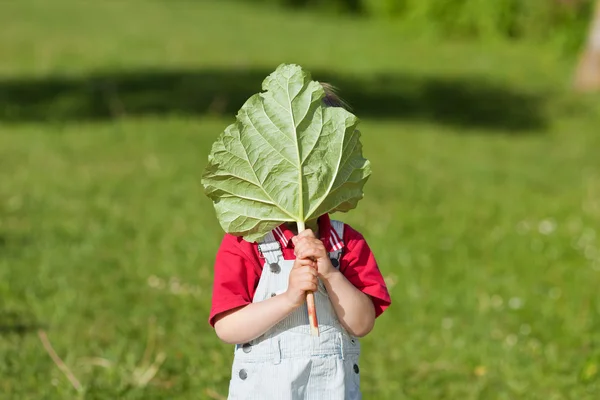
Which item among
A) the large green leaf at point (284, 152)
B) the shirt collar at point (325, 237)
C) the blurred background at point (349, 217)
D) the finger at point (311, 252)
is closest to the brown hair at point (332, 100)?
the large green leaf at point (284, 152)

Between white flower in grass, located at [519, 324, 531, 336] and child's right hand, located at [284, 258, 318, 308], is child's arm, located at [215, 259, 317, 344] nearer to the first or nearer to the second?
child's right hand, located at [284, 258, 318, 308]

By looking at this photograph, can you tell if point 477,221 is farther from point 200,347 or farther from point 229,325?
point 229,325

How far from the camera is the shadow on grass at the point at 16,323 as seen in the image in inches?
200

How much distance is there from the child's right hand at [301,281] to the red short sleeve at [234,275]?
183mm

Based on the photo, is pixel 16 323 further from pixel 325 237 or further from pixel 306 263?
pixel 306 263

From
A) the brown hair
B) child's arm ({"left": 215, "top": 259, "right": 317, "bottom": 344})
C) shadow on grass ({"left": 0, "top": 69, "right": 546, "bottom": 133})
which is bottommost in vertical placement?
child's arm ({"left": 215, "top": 259, "right": 317, "bottom": 344})

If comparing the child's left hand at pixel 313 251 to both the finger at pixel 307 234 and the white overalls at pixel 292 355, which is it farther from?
the white overalls at pixel 292 355

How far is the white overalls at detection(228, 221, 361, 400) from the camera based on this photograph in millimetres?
2730

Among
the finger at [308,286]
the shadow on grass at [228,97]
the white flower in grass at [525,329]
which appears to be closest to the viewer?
the finger at [308,286]

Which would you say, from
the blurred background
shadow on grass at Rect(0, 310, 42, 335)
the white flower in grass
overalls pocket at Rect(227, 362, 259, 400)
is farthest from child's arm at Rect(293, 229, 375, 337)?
the white flower in grass

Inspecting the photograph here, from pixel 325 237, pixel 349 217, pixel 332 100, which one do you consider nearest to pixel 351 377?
pixel 325 237

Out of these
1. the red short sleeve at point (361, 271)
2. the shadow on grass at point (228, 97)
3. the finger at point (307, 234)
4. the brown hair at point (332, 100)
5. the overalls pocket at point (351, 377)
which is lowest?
the overalls pocket at point (351, 377)

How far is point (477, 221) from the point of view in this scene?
26.4 ft

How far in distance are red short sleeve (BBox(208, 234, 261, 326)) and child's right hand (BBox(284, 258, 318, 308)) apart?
0.18 meters
